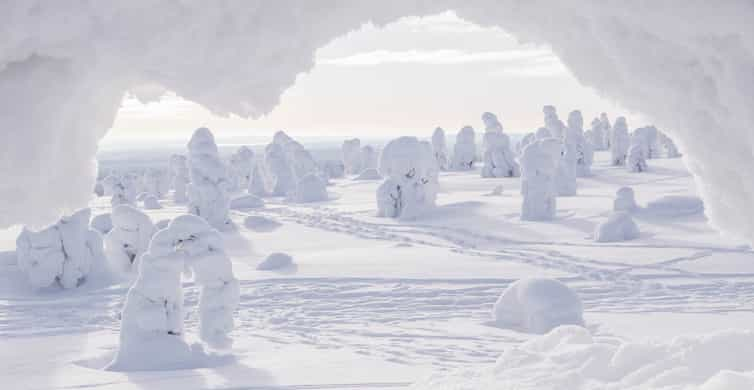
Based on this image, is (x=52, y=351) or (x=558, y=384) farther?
(x=52, y=351)

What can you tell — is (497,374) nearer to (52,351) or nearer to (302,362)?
(302,362)

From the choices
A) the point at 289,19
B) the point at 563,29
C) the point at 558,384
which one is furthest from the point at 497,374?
the point at 289,19

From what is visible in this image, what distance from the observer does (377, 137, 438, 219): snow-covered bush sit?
25344 millimetres

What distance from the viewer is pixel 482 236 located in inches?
832

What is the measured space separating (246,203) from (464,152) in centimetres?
1625

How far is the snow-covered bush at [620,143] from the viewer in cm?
4094

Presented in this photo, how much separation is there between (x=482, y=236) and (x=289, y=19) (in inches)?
733

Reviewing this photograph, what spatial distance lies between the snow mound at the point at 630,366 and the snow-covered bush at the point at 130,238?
1432 cm

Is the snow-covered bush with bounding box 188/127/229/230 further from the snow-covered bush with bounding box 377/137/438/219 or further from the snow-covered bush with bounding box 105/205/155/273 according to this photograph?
the snow-covered bush with bounding box 105/205/155/273

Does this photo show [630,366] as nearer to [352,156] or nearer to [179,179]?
[179,179]

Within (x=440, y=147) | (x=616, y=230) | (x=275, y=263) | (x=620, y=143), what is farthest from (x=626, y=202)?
(x=440, y=147)

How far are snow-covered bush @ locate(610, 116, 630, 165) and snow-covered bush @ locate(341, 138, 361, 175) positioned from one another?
56.9 feet

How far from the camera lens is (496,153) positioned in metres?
36.8

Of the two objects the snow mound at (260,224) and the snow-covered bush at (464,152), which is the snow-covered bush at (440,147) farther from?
the snow mound at (260,224)
